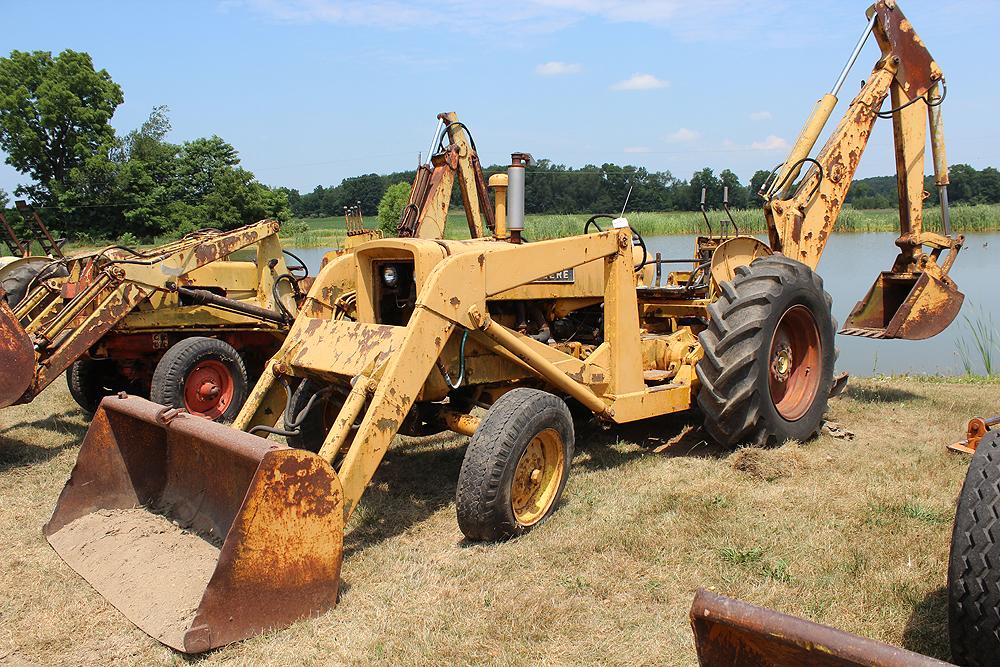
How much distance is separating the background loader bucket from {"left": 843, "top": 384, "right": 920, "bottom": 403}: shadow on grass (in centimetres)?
755

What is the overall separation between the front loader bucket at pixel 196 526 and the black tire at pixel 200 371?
2.70 meters

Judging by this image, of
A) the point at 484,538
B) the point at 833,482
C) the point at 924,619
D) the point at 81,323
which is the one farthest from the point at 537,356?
the point at 81,323

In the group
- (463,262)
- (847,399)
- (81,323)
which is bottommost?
(847,399)

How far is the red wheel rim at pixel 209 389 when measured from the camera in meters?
8.02

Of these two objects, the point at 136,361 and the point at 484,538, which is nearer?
the point at 484,538

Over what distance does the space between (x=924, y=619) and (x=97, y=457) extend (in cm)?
433

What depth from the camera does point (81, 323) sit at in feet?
25.0

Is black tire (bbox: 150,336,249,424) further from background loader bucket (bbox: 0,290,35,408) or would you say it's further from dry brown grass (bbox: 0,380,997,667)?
dry brown grass (bbox: 0,380,997,667)

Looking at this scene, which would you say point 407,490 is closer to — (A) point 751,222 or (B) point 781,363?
(B) point 781,363

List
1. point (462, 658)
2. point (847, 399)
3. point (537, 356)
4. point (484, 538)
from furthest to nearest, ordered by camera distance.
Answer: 1. point (847, 399)
2. point (537, 356)
3. point (484, 538)
4. point (462, 658)

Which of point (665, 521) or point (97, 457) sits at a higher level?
point (97, 457)

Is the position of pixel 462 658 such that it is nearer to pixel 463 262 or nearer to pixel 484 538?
pixel 484 538

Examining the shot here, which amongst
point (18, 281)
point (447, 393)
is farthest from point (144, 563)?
point (18, 281)

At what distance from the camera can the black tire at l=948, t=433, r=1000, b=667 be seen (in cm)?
272
